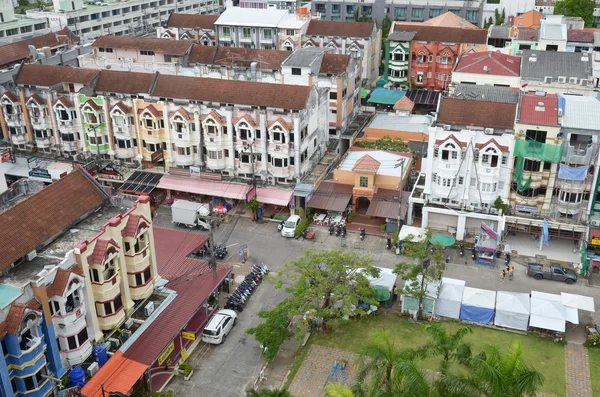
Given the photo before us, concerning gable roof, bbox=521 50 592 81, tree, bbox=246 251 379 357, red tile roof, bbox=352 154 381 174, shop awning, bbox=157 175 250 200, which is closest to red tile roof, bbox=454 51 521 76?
gable roof, bbox=521 50 592 81

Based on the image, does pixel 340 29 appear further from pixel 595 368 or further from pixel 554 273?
pixel 595 368

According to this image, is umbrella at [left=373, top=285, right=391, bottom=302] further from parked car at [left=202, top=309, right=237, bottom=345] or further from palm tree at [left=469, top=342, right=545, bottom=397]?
palm tree at [left=469, top=342, right=545, bottom=397]

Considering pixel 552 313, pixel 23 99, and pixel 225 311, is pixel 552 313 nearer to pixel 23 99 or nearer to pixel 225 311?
pixel 225 311

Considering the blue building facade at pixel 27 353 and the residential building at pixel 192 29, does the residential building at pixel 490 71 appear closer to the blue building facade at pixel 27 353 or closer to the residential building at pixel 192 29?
the residential building at pixel 192 29

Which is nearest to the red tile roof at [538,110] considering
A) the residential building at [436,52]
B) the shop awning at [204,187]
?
the shop awning at [204,187]

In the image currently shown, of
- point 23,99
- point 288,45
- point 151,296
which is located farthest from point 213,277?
point 288,45

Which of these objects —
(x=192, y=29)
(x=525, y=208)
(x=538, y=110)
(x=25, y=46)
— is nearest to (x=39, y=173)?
(x=25, y=46)
